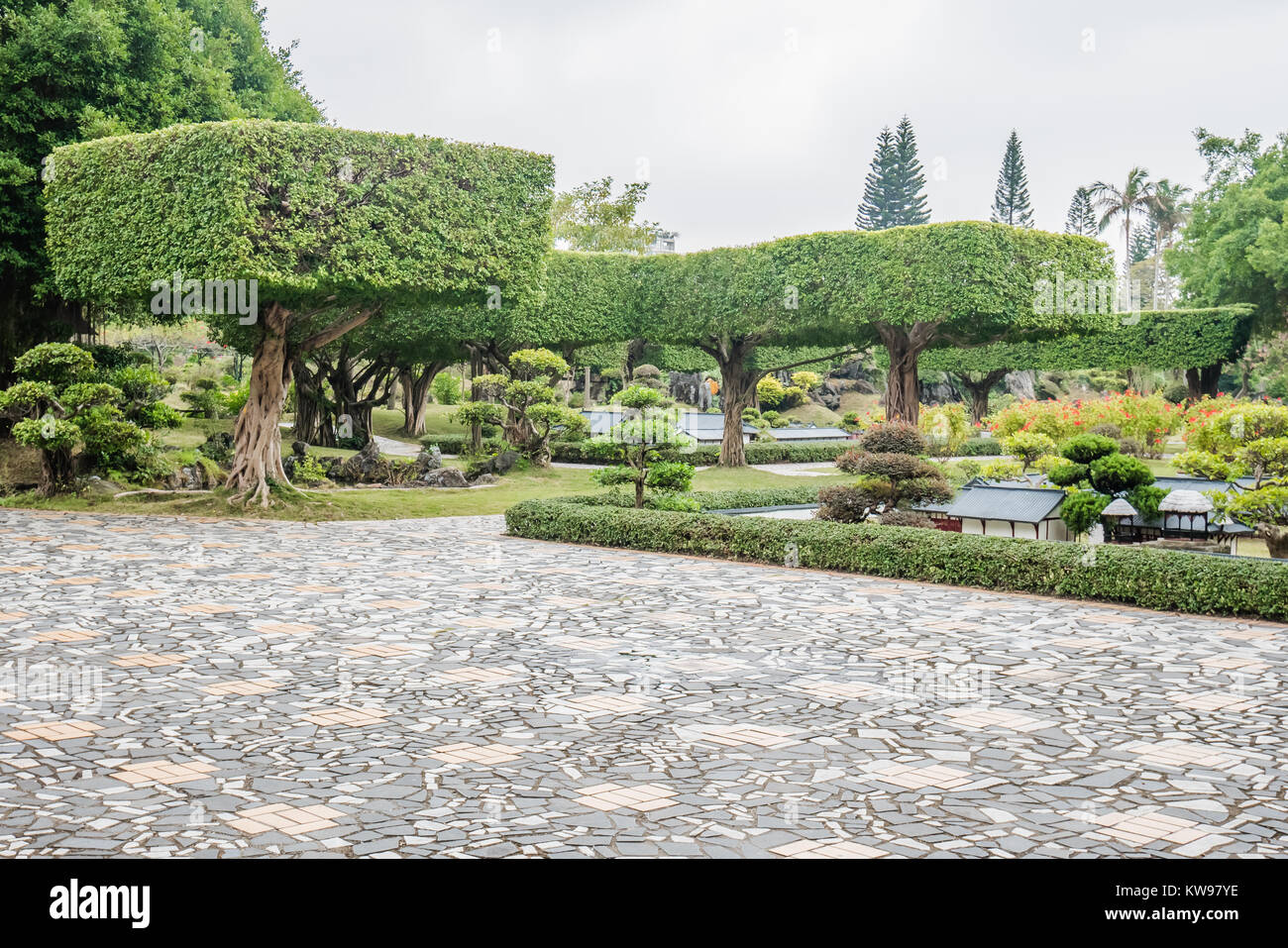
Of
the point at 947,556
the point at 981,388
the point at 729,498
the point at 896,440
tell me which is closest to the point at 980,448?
the point at 981,388

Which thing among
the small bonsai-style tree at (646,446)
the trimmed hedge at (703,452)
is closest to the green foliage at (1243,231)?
the trimmed hedge at (703,452)

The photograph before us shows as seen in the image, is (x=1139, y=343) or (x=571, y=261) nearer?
(x=571, y=261)

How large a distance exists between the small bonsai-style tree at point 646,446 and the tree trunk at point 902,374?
11988 mm

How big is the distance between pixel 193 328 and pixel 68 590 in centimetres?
4485

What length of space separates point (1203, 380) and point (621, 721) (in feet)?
136

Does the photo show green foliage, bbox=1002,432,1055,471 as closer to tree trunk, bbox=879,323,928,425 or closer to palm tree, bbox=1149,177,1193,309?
tree trunk, bbox=879,323,928,425

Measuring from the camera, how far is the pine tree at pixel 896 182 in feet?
247

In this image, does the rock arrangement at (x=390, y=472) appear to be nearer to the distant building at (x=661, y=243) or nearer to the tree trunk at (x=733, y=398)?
the tree trunk at (x=733, y=398)

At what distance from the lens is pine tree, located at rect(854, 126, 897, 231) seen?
248 feet

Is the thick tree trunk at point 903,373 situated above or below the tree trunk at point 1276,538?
above

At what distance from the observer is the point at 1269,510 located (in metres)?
13.5

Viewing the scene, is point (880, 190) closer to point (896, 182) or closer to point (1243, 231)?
point (896, 182)
